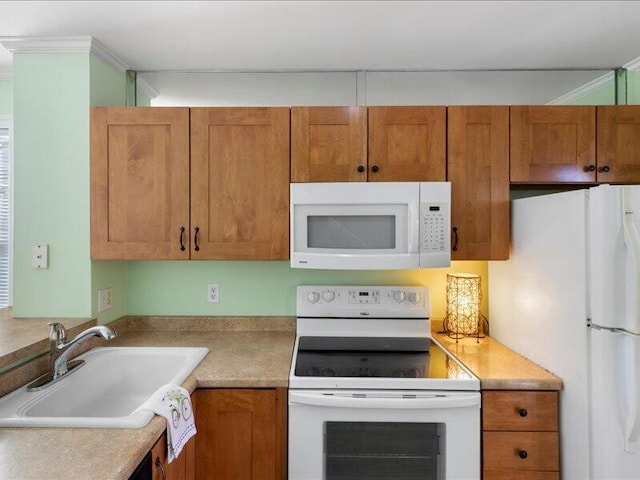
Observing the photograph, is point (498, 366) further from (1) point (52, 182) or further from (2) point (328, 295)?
(1) point (52, 182)

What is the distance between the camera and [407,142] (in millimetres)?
A: 1870

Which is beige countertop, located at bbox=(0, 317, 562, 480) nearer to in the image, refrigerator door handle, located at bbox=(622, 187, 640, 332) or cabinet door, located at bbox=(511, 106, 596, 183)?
refrigerator door handle, located at bbox=(622, 187, 640, 332)

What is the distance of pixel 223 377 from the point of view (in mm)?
1541

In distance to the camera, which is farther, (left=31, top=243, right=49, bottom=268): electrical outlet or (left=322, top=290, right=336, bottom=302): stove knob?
(left=322, top=290, right=336, bottom=302): stove knob

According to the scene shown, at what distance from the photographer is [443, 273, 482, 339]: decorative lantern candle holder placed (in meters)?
2.03

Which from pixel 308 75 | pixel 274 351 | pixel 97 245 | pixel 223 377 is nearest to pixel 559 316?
pixel 274 351

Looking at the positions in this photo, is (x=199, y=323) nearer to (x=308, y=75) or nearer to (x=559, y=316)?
(x=308, y=75)

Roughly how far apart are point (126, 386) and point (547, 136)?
2.38m

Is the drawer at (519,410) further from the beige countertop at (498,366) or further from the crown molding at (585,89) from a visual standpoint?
the crown molding at (585,89)

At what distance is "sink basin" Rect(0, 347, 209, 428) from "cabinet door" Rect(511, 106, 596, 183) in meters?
1.82

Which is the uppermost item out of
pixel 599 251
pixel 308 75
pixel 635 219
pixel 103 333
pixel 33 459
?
pixel 308 75

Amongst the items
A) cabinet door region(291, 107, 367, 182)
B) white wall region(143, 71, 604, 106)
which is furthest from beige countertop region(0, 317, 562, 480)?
white wall region(143, 71, 604, 106)

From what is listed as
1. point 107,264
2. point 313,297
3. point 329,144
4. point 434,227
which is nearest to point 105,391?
point 107,264

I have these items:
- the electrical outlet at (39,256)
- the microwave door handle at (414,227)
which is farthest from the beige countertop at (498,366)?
the electrical outlet at (39,256)
